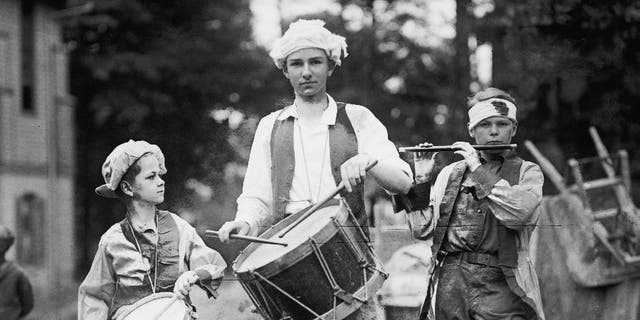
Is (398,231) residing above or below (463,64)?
below

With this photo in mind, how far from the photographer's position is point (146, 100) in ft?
70.2

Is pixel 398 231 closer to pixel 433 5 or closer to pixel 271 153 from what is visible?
pixel 271 153

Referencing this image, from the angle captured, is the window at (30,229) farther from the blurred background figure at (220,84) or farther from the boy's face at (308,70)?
the boy's face at (308,70)

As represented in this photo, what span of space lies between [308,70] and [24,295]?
463cm

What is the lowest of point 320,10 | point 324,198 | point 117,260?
point 117,260

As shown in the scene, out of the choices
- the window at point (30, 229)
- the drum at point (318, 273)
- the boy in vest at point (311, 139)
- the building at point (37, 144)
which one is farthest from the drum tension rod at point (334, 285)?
the window at point (30, 229)

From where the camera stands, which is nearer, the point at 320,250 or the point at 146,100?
the point at 320,250

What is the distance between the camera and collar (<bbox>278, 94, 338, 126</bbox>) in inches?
183

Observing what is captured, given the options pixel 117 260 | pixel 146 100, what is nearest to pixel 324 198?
pixel 117 260

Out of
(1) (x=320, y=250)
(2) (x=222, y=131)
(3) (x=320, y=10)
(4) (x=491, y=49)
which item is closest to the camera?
(1) (x=320, y=250)

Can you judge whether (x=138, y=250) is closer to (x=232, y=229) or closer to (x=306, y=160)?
(x=232, y=229)

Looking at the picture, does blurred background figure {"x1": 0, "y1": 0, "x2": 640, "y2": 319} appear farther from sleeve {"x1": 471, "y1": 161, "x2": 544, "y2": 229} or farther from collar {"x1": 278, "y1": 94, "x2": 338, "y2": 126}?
sleeve {"x1": 471, "y1": 161, "x2": 544, "y2": 229}

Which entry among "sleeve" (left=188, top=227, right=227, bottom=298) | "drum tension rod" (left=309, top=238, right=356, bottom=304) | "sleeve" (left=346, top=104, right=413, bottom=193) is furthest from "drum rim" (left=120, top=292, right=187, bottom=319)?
"sleeve" (left=346, top=104, right=413, bottom=193)

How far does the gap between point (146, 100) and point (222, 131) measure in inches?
474
